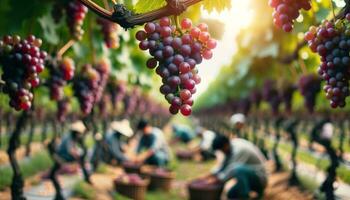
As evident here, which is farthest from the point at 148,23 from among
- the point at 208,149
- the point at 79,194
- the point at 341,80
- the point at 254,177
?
the point at 208,149

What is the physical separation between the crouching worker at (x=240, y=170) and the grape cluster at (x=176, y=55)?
25.5 ft

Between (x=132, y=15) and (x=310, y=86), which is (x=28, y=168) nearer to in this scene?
(x=310, y=86)

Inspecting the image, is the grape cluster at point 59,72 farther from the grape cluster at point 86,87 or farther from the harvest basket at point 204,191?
the harvest basket at point 204,191

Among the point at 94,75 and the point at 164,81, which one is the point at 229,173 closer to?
the point at 94,75

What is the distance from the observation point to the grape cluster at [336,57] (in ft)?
8.06

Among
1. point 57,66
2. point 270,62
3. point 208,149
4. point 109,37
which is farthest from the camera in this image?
point 208,149

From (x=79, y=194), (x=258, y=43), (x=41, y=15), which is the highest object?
(x=258, y=43)

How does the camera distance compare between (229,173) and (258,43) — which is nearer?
(258,43)

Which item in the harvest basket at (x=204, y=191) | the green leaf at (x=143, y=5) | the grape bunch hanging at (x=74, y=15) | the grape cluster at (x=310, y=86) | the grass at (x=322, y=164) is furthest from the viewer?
the grass at (x=322, y=164)

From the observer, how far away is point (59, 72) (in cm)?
489

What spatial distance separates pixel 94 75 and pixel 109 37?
0.51 meters

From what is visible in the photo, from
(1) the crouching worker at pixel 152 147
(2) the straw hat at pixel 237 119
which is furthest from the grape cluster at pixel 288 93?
(1) the crouching worker at pixel 152 147

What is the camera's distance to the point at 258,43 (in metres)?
8.70

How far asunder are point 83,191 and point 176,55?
755 centimetres
